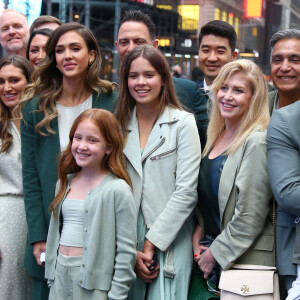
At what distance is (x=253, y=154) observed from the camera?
2998 millimetres

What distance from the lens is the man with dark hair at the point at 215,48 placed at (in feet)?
14.4

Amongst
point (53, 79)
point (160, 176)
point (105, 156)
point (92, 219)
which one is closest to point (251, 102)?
point (160, 176)

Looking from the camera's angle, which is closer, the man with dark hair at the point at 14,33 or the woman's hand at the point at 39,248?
the woman's hand at the point at 39,248

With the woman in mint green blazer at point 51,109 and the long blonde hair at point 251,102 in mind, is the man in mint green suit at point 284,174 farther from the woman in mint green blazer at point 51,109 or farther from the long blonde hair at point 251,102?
the woman in mint green blazer at point 51,109

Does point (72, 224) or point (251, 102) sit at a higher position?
point (251, 102)

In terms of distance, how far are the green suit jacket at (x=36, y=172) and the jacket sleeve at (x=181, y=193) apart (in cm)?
68

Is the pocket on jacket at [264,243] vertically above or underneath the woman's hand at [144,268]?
above

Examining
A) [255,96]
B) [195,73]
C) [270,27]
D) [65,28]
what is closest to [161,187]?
[255,96]

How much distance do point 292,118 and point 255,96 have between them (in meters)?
0.35

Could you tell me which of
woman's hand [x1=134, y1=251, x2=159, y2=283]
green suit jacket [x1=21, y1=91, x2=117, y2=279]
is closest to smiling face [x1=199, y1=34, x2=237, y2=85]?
green suit jacket [x1=21, y1=91, x2=117, y2=279]

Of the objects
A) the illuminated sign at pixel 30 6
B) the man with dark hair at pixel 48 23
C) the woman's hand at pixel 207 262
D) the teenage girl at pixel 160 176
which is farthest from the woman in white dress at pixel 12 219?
the illuminated sign at pixel 30 6

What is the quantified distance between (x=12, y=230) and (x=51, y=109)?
1003 millimetres

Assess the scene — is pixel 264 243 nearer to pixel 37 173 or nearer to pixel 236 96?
pixel 236 96

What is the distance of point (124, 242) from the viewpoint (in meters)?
3.09
